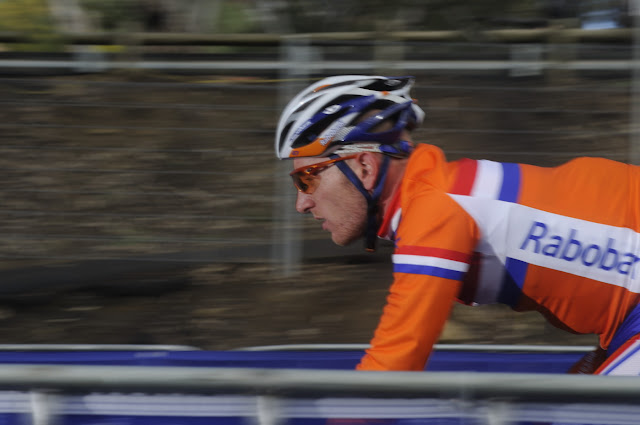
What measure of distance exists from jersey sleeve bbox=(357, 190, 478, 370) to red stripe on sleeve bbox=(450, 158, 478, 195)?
0.07 m

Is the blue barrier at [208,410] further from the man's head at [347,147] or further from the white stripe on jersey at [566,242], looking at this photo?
the man's head at [347,147]

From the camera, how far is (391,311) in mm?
1749

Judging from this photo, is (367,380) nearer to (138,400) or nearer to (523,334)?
(138,400)

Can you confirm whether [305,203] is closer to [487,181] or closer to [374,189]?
[374,189]

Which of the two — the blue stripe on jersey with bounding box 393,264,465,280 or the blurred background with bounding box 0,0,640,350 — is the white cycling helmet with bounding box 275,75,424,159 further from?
the blurred background with bounding box 0,0,640,350

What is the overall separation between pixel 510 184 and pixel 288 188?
3.06 metres

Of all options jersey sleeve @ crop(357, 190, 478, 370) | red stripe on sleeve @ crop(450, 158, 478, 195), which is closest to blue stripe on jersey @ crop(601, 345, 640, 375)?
jersey sleeve @ crop(357, 190, 478, 370)

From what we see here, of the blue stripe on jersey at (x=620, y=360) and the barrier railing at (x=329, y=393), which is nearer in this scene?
the barrier railing at (x=329, y=393)

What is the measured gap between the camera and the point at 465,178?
1.88 meters

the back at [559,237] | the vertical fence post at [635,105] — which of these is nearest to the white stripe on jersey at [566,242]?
the back at [559,237]

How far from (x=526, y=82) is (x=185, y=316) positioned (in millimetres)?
2864

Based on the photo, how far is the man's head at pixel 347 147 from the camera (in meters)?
2.02

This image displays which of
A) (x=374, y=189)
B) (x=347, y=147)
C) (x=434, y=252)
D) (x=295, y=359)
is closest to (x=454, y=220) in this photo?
(x=434, y=252)

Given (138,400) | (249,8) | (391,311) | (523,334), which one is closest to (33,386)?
(138,400)
